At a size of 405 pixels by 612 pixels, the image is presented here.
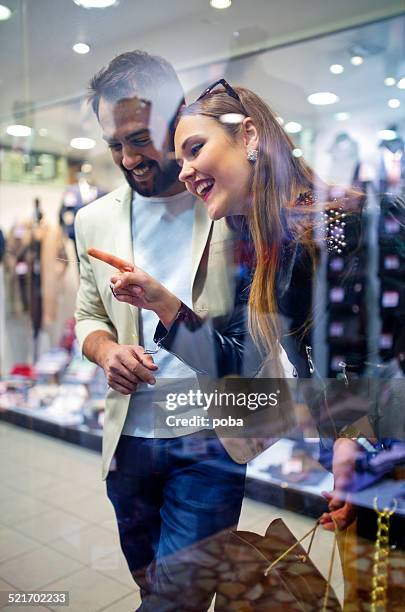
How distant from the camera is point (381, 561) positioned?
4.55 feet

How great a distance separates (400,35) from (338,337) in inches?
39.4

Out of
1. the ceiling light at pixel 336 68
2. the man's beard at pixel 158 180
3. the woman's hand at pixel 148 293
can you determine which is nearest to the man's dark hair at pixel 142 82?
the man's beard at pixel 158 180

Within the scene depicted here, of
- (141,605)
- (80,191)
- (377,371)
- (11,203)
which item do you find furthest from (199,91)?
(141,605)

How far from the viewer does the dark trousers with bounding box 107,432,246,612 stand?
1.35m

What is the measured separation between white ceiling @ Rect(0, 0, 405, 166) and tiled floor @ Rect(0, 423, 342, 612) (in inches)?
37.8

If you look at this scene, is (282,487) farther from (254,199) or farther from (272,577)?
(254,199)

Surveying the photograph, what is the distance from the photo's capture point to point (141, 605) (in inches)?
55.4

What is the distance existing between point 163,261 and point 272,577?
0.77 m

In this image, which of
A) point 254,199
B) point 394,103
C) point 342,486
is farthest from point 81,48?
point 342,486

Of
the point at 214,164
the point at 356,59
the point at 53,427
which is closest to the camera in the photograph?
the point at 214,164

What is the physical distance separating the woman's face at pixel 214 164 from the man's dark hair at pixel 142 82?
70 mm

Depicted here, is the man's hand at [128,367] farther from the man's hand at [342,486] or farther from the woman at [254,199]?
the man's hand at [342,486]

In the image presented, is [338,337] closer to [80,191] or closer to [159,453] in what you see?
[159,453]

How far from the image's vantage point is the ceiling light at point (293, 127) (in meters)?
1.35
